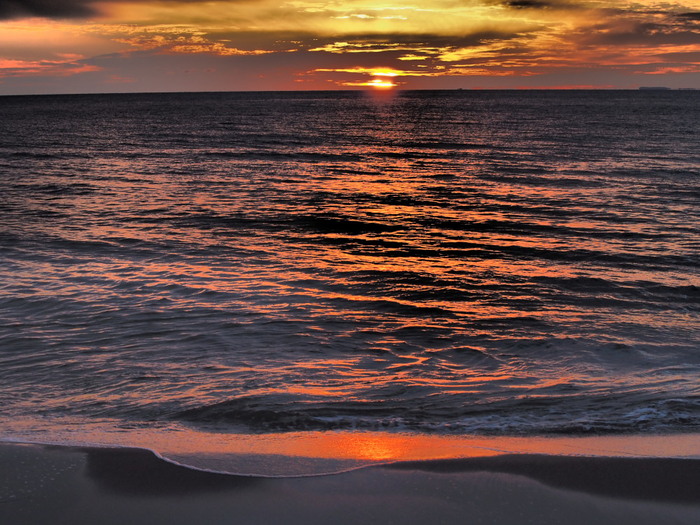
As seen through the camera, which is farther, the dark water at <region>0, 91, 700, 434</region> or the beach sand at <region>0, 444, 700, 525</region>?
the dark water at <region>0, 91, 700, 434</region>

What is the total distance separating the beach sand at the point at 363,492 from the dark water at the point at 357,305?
41.4 inches

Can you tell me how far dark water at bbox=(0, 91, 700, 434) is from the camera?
6723mm

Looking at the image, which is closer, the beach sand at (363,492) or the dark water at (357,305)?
the beach sand at (363,492)

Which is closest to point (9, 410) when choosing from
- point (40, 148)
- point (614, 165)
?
point (614, 165)

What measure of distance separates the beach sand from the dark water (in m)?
1.05

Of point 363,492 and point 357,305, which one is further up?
point 363,492

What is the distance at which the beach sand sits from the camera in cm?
432

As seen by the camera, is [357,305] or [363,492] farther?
[357,305]

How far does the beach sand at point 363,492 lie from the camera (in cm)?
432

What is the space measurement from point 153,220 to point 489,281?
38.0ft

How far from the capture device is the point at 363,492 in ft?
15.2

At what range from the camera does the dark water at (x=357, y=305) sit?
6.72 meters

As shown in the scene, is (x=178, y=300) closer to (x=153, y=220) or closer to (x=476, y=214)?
(x=153, y=220)

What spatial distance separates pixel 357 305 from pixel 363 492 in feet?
20.5
